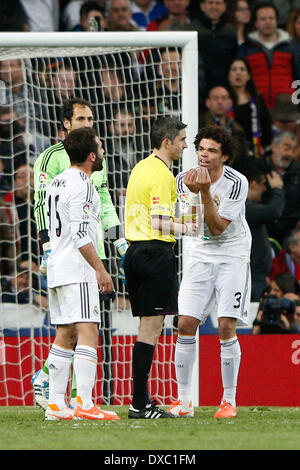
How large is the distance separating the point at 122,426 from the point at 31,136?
4.87m

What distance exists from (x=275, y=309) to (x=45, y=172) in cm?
336

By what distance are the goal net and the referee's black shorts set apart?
1372 mm

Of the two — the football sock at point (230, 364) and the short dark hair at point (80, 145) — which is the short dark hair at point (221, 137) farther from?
the football sock at point (230, 364)

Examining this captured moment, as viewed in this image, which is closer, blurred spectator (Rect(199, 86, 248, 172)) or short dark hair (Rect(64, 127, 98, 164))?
short dark hair (Rect(64, 127, 98, 164))

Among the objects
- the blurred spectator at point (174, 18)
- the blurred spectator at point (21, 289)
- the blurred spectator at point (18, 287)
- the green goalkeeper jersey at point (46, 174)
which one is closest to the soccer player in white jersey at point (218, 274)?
the green goalkeeper jersey at point (46, 174)

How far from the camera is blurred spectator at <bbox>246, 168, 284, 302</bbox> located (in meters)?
10.2

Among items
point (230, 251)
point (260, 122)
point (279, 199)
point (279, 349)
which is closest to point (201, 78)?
point (260, 122)

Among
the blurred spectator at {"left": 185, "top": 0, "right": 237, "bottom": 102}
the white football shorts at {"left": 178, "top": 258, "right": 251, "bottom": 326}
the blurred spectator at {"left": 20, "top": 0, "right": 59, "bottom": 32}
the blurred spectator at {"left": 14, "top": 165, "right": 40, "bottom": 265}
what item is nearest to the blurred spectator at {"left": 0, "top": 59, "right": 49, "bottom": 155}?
the blurred spectator at {"left": 14, "top": 165, "right": 40, "bottom": 265}

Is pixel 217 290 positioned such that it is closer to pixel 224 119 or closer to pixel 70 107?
pixel 70 107

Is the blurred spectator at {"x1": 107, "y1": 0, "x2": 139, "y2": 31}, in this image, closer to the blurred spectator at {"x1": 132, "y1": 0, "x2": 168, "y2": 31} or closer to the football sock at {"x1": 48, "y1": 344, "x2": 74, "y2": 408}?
the blurred spectator at {"x1": 132, "y1": 0, "x2": 168, "y2": 31}

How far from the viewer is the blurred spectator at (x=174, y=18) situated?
11.2 m

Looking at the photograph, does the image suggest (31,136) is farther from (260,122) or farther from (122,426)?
(122,426)

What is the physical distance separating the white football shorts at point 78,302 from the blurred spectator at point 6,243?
3663 mm

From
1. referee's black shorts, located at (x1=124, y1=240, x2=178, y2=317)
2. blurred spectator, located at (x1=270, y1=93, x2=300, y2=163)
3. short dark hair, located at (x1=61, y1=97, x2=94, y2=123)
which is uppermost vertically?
blurred spectator, located at (x1=270, y1=93, x2=300, y2=163)
